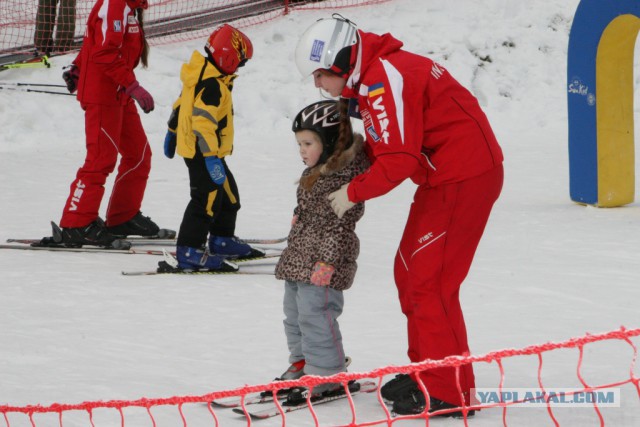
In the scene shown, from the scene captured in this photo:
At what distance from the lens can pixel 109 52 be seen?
759 centimetres

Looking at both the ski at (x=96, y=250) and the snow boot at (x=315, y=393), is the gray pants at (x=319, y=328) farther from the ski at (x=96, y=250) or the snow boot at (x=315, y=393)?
the ski at (x=96, y=250)

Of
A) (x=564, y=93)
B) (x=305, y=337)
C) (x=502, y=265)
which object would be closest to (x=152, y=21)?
(x=564, y=93)

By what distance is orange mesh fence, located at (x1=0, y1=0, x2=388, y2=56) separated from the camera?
47.6 ft

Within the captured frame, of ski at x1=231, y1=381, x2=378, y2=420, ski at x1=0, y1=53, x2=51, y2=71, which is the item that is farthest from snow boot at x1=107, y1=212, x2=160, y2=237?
ski at x1=0, y1=53, x2=51, y2=71

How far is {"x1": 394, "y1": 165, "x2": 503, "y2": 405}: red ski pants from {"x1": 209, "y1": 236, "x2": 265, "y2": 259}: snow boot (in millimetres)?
3293

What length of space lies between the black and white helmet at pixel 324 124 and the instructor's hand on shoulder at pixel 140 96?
3266 mm

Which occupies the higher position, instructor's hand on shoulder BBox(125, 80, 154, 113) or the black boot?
instructor's hand on shoulder BBox(125, 80, 154, 113)

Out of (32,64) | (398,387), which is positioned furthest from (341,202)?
(32,64)

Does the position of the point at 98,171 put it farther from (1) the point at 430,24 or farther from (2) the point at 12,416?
(1) the point at 430,24

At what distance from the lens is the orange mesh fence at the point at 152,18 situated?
1451cm

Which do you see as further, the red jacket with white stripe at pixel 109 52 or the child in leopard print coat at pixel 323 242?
the red jacket with white stripe at pixel 109 52

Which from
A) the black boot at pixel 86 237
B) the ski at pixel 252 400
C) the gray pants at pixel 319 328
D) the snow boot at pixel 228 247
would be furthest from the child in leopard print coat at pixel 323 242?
the black boot at pixel 86 237

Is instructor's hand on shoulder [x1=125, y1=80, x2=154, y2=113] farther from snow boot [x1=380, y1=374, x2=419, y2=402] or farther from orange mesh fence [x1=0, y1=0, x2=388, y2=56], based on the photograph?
orange mesh fence [x1=0, y1=0, x2=388, y2=56]

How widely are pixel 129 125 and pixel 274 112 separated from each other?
556cm
